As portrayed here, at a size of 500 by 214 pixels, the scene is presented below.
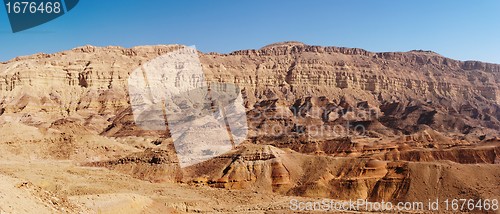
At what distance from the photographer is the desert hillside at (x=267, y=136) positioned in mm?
38656

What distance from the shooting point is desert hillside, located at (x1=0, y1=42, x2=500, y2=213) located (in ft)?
127

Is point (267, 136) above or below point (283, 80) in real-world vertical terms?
below

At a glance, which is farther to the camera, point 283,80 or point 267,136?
point 283,80

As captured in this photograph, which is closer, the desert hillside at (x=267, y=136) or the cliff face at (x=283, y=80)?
the desert hillside at (x=267, y=136)

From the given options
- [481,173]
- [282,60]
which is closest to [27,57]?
[282,60]

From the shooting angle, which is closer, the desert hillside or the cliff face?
the desert hillside

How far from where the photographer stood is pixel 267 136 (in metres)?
87.2

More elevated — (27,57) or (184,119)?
(27,57)

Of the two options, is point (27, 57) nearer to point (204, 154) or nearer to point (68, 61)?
point (68, 61)

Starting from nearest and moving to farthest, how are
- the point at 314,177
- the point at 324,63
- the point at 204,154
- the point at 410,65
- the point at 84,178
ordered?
1. the point at 84,178
2. the point at 314,177
3. the point at 204,154
4. the point at 324,63
5. the point at 410,65

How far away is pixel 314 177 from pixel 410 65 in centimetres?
15243

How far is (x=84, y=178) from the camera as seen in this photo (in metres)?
42.2

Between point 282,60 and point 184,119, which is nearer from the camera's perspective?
point 184,119

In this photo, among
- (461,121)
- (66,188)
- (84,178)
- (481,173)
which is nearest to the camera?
(66,188)
